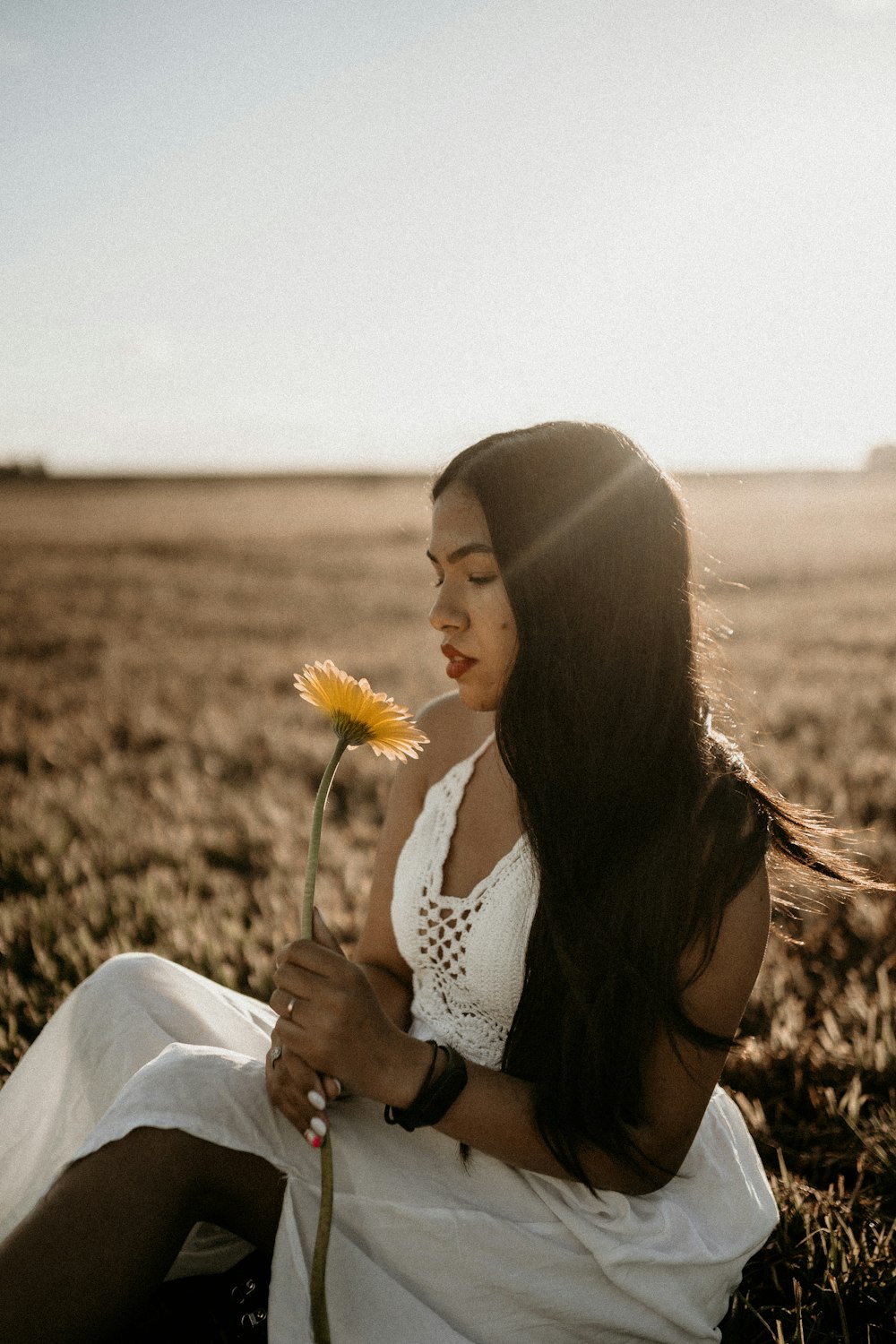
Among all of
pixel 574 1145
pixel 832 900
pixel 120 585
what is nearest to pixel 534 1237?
pixel 574 1145

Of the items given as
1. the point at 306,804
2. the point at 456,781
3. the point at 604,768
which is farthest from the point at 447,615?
the point at 306,804

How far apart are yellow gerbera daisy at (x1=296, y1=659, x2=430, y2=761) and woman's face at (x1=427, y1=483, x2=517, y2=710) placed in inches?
14.1

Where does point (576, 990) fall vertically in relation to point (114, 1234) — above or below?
above

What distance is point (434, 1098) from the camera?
5.78 ft

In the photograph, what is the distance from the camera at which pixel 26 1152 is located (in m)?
2.25

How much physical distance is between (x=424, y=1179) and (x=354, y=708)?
88 cm

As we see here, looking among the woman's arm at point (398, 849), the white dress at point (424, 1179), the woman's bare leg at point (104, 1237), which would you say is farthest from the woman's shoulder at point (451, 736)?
the woman's bare leg at point (104, 1237)

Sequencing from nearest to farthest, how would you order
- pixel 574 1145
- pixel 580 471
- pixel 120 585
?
1. pixel 574 1145
2. pixel 580 471
3. pixel 120 585

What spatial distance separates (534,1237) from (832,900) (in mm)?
3057

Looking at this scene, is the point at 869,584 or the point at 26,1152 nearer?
the point at 26,1152

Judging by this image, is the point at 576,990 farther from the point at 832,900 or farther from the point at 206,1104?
the point at 832,900

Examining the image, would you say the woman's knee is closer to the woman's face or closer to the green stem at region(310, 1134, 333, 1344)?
the green stem at region(310, 1134, 333, 1344)

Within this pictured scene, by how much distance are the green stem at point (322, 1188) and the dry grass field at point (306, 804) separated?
99 cm

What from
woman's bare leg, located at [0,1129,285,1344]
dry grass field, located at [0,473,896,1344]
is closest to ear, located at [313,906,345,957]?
woman's bare leg, located at [0,1129,285,1344]
